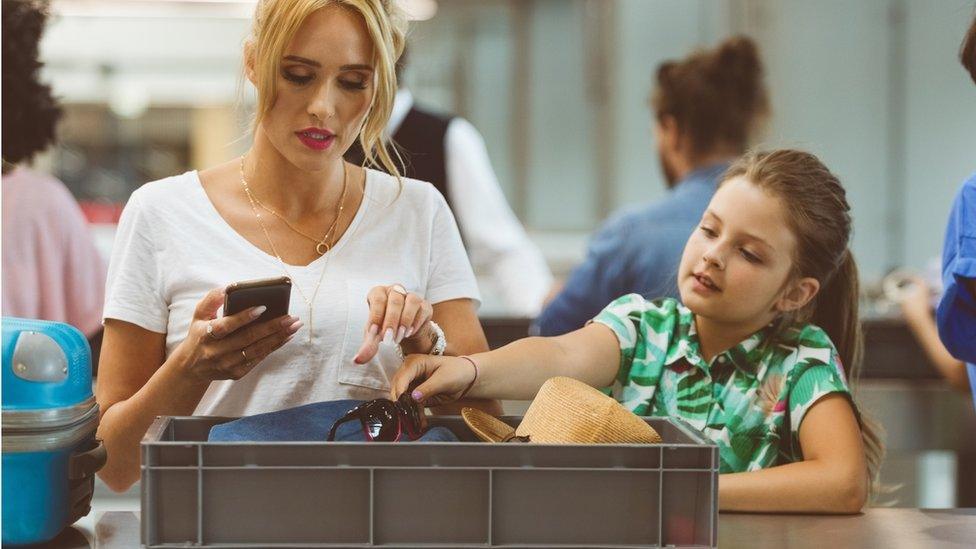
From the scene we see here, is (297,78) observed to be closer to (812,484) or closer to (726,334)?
(726,334)

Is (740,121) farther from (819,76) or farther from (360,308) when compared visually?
(819,76)

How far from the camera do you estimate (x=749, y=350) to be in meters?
1.48

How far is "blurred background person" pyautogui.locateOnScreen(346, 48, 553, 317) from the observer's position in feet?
9.54

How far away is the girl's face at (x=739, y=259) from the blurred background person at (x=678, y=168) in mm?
953

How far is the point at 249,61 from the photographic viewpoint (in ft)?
4.54

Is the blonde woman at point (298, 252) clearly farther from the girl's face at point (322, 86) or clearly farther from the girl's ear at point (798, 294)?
the girl's ear at point (798, 294)

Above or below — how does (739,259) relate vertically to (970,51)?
below

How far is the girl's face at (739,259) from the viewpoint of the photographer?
4.71 ft

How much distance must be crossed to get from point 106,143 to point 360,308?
398 cm

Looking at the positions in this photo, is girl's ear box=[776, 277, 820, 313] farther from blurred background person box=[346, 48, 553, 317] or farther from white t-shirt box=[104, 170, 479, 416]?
blurred background person box=[346, 48, 553, 317]

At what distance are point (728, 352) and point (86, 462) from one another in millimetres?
812

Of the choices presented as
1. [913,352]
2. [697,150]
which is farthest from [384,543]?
[913,352]

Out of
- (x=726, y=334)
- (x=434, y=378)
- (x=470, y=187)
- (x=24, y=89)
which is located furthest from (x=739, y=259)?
(x=470, y=187)

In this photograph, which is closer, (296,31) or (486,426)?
(486,426)
